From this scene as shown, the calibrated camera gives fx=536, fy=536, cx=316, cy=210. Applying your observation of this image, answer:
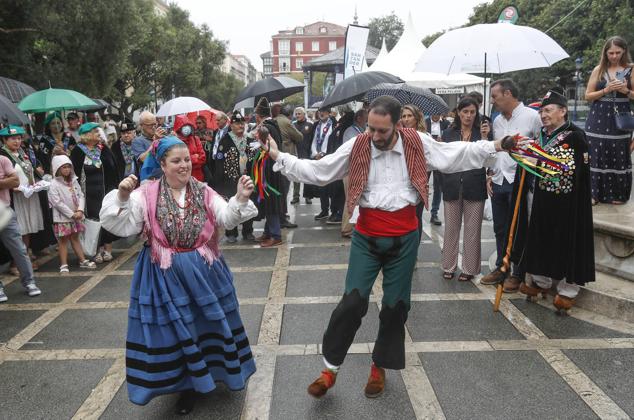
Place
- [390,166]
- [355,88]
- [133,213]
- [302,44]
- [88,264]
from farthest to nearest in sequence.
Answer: [302,44] → [355,88] → [88,264] → [390,166] → [133,213]

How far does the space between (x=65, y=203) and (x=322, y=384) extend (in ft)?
15.1

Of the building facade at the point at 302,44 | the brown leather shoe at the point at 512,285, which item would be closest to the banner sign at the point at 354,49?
the brown leather shoe at the point at 512,285

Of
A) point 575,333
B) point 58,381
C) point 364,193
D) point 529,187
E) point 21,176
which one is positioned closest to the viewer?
point 364,193

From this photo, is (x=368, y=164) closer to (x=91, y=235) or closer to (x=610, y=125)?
(x=610, y=125)

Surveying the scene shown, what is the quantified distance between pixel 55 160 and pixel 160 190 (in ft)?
12.6

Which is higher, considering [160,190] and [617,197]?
[160,190]

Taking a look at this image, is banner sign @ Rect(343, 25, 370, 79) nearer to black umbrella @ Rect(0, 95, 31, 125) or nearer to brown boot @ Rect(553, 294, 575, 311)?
black umbrella @ Rect(0, 95, 31, 125)

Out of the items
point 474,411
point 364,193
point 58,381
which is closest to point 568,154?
point 364,193

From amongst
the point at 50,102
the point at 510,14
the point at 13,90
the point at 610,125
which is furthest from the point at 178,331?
the point at 510,14

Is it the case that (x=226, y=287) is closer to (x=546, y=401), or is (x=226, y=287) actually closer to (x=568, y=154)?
(x=546, y=401)

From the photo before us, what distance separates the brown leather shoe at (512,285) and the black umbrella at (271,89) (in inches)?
195

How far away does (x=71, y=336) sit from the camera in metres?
4.69

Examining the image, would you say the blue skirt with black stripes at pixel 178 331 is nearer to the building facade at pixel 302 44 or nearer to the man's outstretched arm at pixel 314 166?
the man's outstretched arm at pixel 314 166

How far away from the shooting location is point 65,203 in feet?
21.7
